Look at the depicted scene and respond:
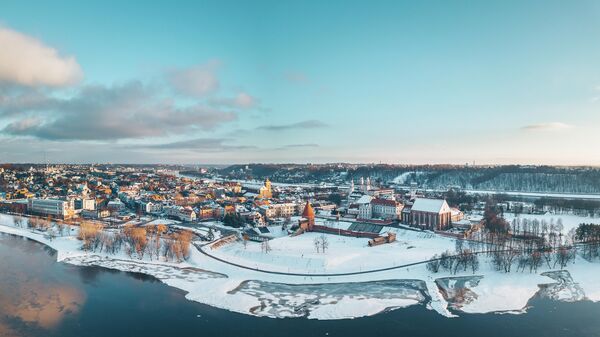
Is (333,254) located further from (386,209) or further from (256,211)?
(256,211)

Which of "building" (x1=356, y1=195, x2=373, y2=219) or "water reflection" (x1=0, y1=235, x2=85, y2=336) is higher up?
"building" (x1=356, y1=195, x2=373, y2=219)

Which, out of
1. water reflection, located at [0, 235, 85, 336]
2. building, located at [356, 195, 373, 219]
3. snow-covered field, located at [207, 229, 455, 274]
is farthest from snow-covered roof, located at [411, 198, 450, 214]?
water reflection, located at [0, 235, 85, 336]

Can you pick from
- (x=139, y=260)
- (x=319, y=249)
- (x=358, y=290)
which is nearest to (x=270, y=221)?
(x=319, y=249)

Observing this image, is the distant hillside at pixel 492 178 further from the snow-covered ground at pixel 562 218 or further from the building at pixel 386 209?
the building at pixel 386 209

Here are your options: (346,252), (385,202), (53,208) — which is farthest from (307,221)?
(53,208)

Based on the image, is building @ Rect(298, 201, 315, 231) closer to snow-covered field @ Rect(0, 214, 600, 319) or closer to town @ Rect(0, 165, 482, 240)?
town @ Rect(0, 165, 482, 240)
